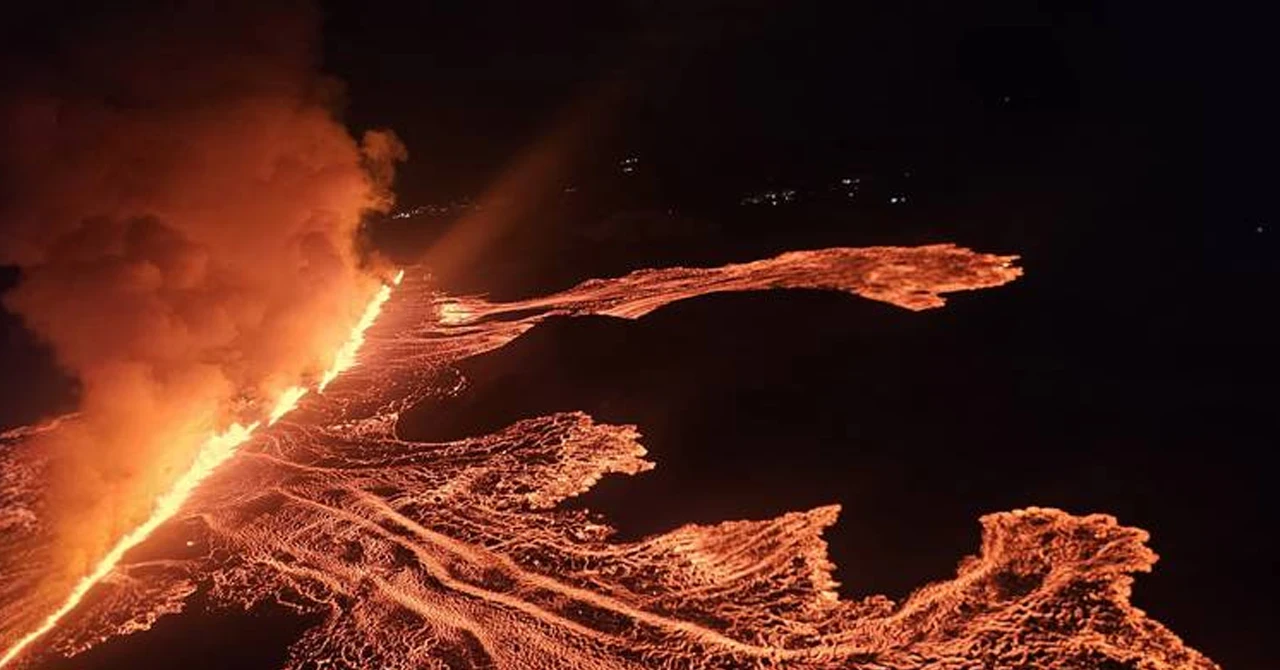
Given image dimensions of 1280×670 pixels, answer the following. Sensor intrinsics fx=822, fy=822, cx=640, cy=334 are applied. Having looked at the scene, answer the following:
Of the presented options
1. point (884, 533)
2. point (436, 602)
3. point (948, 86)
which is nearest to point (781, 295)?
point (884, 533)

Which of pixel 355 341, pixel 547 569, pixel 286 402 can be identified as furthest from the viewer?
pixel 355 341

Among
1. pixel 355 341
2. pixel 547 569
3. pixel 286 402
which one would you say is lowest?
pixel 547 569

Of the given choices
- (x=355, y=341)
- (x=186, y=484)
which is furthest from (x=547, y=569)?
(x=355, y=341)

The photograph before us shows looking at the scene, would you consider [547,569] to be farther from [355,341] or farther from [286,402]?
[355,341]

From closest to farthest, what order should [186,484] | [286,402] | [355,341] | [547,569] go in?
[547,569]
[186,484]
[286,402]
[355,341]

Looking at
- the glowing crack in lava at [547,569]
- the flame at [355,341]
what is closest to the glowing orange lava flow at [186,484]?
the flame at [355,341]

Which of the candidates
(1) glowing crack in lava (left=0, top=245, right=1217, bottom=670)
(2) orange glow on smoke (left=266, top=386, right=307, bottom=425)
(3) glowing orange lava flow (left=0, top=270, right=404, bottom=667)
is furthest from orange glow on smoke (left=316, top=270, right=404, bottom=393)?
(1) glowing crack in lava (left=0, top=245, right=1217, bottom=670)

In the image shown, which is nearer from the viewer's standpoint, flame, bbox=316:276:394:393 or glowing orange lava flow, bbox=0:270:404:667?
glowing orange lava flow, bbox=0:270:404:667

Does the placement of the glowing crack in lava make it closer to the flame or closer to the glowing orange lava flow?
the glowing orange lava flow
